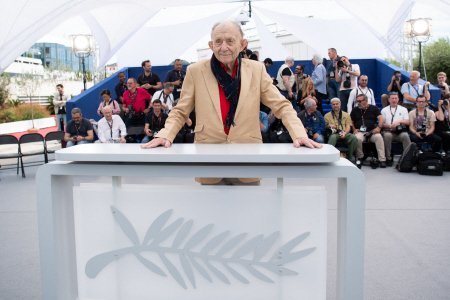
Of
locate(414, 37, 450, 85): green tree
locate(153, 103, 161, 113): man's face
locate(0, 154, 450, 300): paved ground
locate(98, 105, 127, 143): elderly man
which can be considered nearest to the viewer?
locate(0, 154, 450, 300): paved ground

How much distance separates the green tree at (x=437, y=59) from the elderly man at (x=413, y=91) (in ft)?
84.6

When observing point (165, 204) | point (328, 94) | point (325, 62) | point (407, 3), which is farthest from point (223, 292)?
point (407, 3)

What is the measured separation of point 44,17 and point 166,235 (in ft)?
27.5

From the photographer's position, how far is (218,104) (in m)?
2.10

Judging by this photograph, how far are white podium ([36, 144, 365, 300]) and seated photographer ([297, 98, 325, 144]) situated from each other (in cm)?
552

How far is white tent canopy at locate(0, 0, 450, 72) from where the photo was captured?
817 cm

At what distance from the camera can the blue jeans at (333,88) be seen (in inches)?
348

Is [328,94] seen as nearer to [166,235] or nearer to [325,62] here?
[325,62]

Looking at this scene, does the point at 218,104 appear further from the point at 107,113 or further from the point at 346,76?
the point at 346,76

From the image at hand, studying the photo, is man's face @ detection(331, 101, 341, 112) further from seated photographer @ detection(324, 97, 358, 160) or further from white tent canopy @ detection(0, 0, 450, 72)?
white tent canopy @ detection(0, 0, 450, 72)

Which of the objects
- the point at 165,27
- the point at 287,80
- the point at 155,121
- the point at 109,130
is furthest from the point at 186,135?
the point at 165,27

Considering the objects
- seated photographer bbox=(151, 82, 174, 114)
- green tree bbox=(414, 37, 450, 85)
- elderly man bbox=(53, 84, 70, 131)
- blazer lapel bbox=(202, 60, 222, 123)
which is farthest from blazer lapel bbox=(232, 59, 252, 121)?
green tree bbox=(414, 37, 450, 85)

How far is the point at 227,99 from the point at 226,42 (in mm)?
301

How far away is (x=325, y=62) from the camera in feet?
32.0
